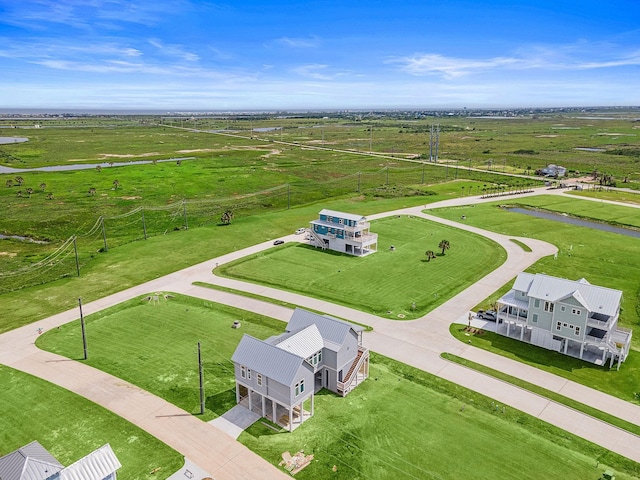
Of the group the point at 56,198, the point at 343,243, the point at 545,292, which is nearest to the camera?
the point at 545,292

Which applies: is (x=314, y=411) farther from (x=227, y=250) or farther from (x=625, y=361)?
(x=227, y=250)

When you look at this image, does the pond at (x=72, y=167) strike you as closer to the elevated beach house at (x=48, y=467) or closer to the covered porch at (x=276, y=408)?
the covered porch at (x=276, y=408)

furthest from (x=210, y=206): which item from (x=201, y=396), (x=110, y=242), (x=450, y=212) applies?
(x=201, y=396)

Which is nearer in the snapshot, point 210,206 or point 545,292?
point 545,292

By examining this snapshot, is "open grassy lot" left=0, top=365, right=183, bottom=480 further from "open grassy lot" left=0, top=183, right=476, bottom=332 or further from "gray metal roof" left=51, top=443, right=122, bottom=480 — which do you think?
"open grassy lot" left=0, top=183, right=476, bottom=332

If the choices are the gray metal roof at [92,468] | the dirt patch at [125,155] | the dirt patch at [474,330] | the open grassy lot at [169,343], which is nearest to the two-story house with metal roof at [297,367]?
the open grassy lot at [169,343]

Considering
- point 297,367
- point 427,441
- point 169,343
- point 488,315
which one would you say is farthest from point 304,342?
point 488,315
